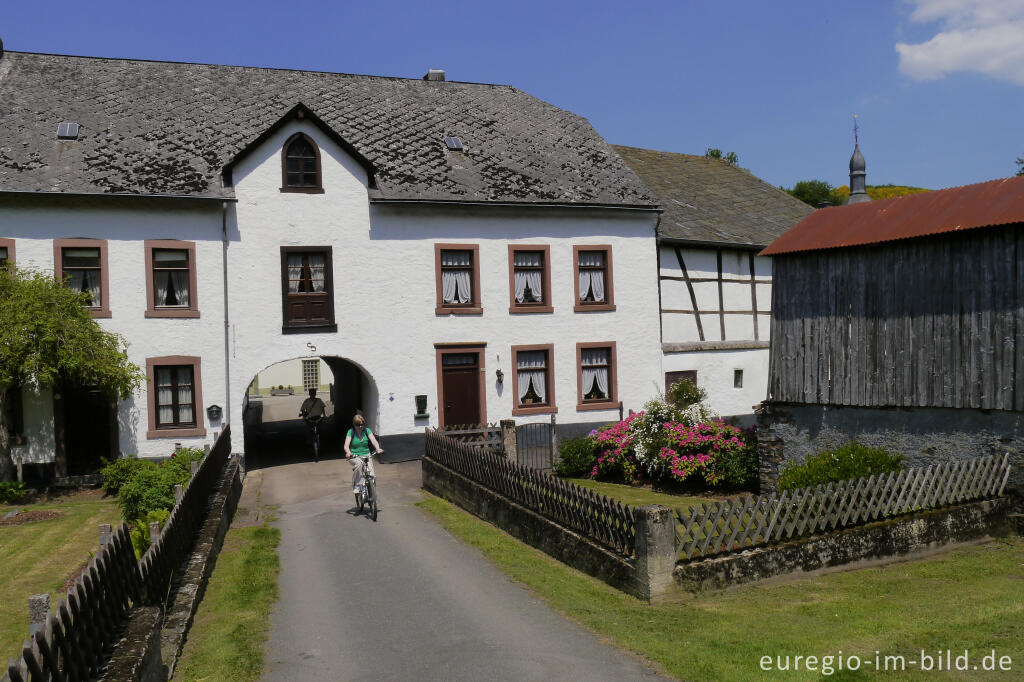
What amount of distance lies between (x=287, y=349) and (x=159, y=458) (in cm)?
413

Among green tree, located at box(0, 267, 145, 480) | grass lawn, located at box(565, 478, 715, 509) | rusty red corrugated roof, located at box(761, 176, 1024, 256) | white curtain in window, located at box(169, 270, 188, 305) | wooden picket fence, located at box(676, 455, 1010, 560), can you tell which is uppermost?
rusty red corrugated roof, located at box(761, 176, 1024, 256)

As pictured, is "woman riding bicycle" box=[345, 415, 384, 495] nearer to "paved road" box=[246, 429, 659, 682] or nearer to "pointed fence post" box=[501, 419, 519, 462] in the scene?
"paved road" box=[246, 429, 659, 682]

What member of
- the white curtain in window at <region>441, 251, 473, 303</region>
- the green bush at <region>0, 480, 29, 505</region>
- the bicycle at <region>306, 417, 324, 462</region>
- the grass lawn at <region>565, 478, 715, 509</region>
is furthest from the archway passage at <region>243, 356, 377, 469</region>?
the grass lawn at <region>565, 478, 715, 509</region>

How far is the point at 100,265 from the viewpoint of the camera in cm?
2016

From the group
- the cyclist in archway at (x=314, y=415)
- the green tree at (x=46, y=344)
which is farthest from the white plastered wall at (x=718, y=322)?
the green tree at (x=46, y=344)

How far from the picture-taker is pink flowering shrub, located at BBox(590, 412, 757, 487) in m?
18.9

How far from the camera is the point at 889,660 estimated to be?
302 inches

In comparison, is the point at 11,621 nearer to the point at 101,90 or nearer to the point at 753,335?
the point at 101,90

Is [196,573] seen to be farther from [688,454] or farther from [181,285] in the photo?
[181,285]

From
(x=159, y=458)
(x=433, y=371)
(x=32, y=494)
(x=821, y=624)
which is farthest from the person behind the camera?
(x=433, y=371)

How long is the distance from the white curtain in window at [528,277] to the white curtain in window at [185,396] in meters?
9.26

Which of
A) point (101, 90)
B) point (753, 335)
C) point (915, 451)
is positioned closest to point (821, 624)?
point (915, 451)

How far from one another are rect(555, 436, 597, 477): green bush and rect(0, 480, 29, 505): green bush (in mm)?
12801

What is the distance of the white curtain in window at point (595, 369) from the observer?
24.8 meters
